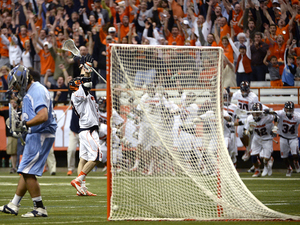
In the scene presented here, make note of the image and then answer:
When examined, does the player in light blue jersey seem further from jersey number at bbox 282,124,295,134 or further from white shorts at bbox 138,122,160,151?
jersey number at bbox 282,124,295,134

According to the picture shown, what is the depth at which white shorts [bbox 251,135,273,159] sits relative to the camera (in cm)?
1320

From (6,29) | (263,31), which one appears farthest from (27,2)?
(263,31)

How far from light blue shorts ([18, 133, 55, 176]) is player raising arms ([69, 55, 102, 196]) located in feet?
8.03

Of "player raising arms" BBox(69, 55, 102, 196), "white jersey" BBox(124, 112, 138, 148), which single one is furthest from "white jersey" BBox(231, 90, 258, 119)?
"white jersey" BBox(124, 112, 138, 148)

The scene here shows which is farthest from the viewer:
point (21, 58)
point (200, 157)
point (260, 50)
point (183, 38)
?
point (21, 58)

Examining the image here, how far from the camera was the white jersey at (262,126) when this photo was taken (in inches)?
528

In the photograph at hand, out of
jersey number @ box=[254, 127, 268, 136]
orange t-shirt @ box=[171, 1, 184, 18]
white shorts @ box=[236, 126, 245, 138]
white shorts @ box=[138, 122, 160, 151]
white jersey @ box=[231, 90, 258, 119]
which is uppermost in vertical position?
orange t-shirt @ box=[171, 1, 184, 18]

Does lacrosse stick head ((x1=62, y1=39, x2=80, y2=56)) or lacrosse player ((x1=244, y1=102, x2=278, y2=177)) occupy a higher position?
lacrosse stick head ((x1=62, y1=39, x2=80, y2=56))

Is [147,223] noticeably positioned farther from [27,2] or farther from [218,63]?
[27,2]

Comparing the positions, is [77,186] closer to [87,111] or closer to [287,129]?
[87,111]

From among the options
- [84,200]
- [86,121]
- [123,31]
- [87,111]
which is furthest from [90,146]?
[123,31]

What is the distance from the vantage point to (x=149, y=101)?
6.40 m

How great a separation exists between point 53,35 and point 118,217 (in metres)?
11.6

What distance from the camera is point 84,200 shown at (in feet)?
25.3
